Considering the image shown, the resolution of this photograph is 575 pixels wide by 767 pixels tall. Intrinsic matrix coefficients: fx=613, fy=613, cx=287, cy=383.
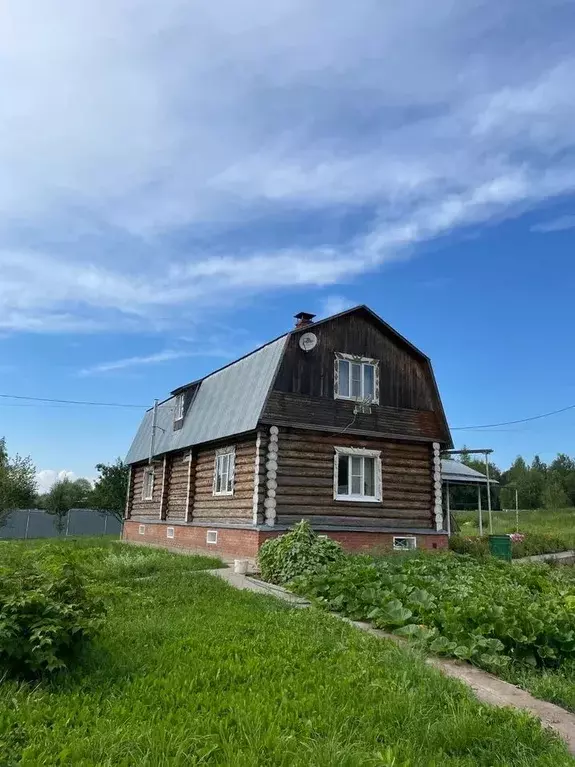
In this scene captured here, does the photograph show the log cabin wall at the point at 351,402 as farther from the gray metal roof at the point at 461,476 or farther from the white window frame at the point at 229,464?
the gray metal roof at the point at 461,476

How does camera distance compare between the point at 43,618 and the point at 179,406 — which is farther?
the point at 179,406

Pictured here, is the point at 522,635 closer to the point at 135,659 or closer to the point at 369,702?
the point at 369,702

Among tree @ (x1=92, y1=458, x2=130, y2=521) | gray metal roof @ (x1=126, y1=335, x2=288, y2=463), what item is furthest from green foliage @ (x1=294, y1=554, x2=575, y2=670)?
tree @ (x1=92, y1=458, x2=130, y2=521)

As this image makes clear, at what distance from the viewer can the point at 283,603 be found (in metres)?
8.74

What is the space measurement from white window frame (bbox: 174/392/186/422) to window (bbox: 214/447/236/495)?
14.8 feet

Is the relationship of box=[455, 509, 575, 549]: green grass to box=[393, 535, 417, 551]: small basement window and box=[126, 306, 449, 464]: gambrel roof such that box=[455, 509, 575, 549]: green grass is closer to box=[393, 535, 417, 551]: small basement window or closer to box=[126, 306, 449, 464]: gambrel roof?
box=[393, 535, 417, 551]: small basement window

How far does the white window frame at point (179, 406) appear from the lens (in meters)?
22.6

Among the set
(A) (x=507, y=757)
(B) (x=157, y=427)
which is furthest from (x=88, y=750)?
(B) (x=157, y=427)

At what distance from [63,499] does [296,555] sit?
110ft

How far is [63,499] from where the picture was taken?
41.2m

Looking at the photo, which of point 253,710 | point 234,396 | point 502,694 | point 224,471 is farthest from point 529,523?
point 253,710

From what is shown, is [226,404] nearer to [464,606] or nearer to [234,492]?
[234,492]

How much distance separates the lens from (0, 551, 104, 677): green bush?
4.71m

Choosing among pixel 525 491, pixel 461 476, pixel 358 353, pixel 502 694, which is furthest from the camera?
pixel 525 491
